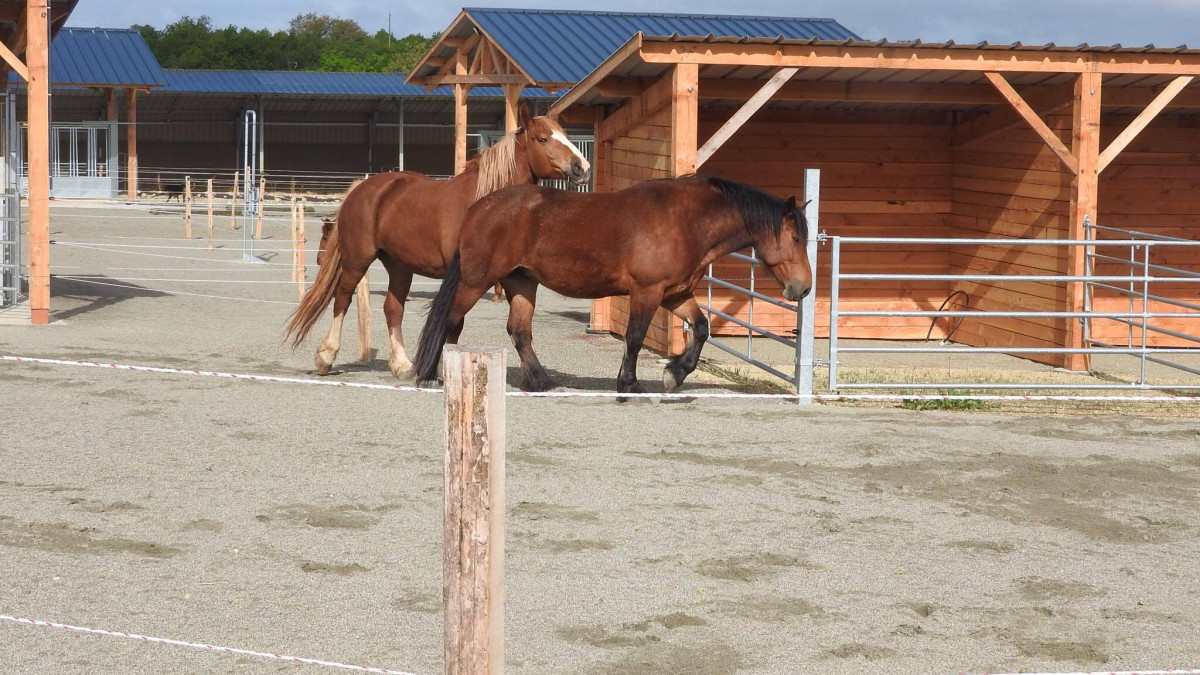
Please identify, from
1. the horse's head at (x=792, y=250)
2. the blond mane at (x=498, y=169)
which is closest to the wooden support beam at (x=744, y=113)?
the blond mane at (x=498, y=169)

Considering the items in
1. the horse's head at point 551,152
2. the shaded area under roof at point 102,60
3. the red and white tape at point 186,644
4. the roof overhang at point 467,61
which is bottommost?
the red and white tape at point 186,644

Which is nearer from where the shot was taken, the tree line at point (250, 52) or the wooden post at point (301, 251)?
the wooden post at point (301, 251)

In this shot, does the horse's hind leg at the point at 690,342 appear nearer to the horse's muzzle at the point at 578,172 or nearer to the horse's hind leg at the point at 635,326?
the horse's hind leg at the point at 635,326

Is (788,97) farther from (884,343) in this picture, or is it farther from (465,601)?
(465,601)

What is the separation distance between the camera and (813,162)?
42.2 feet

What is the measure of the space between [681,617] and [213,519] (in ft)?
7.00

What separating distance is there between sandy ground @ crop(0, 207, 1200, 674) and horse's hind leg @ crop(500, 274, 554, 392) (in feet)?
0.48

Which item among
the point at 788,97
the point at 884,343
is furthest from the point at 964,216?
the point at 788,97

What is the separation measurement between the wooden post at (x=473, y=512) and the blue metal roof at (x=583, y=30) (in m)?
11.0

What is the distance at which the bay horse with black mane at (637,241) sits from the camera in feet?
26.7

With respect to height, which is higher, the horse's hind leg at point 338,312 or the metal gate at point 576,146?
the metal gate at point 576,146

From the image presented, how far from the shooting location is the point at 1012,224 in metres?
12.0

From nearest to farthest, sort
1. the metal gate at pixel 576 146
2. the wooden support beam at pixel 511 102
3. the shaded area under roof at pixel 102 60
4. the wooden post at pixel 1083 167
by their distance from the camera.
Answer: the wooden post at pixel 1083 167 → the metal gate at pixel 576 146 → the wooden support beam at pixel 511 102 → the shaded area under roof at pixel 102 60

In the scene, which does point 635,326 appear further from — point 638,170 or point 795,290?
point 638,170
